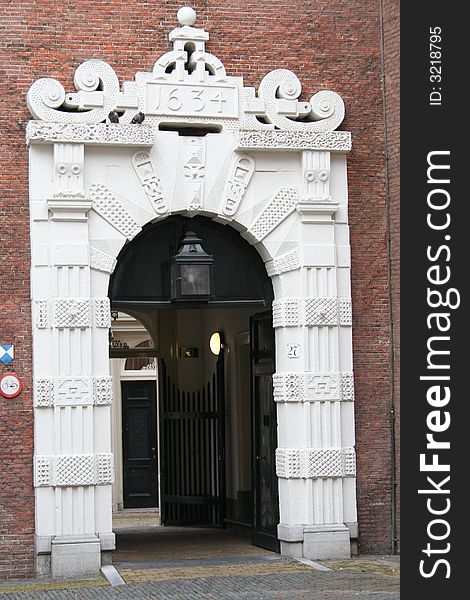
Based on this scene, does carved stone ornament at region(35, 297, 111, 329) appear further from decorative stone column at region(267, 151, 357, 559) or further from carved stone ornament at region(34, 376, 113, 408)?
decorative stone column at region(267, 151, 357, 559)

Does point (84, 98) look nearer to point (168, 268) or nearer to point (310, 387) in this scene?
point (168, 268)

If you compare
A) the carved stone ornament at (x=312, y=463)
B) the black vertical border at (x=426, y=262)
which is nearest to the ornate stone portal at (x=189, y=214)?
the carved stone ornament at (x=312, y=463)

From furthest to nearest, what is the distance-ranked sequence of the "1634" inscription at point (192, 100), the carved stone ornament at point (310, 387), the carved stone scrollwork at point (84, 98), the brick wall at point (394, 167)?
the brick wall at point (394, 167)
the carved stone ornament at point (310, 387)
the "1634" inscription at point (192, 100)
the carved stone scrollwork at point (84, 98)

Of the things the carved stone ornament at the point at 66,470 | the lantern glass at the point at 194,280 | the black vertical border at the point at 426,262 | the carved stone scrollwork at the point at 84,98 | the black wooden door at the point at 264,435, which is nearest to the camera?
the black vertical border at the point at 426,262

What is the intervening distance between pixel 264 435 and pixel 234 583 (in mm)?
3104

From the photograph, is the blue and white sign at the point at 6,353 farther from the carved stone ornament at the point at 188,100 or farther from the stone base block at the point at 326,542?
the stone base block at the point at 326,542

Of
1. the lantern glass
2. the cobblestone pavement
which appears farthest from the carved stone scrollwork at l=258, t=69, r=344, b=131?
the cobblestone pavement

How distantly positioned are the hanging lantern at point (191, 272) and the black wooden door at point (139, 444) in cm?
1120

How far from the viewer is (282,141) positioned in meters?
15.5

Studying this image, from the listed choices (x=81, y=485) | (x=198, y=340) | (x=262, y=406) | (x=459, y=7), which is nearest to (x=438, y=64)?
(x=459, y=7)

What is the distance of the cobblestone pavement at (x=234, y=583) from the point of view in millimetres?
12953

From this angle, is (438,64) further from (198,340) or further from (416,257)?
(198,340)

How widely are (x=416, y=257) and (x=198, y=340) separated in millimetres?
7644

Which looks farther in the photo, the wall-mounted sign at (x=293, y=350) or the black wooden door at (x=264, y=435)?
the black wooden door at (x=264, y=435)
